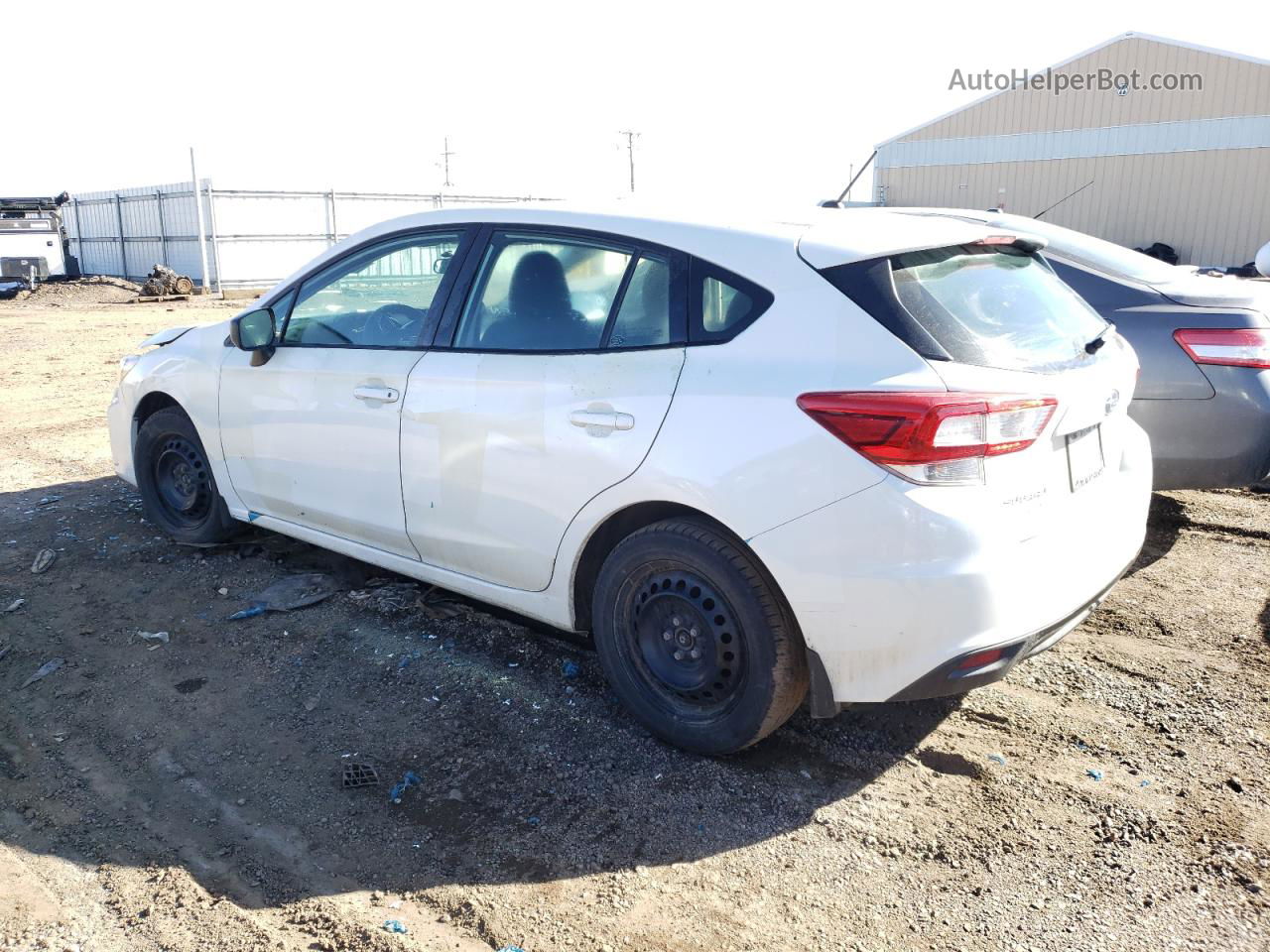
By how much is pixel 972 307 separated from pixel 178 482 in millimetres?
4256

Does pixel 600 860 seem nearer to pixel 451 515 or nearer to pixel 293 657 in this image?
pixel 451 515

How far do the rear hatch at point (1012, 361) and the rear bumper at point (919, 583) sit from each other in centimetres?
6

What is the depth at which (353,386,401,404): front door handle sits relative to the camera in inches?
160

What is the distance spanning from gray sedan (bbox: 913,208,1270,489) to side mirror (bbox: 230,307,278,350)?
145 inches

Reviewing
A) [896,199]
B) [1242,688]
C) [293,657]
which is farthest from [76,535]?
[896,199]

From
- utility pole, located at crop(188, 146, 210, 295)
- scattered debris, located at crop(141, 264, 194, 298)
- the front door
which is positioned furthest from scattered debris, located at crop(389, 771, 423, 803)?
utility pole, located at crop(188, 146, 210, 295)

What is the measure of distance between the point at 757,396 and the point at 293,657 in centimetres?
236

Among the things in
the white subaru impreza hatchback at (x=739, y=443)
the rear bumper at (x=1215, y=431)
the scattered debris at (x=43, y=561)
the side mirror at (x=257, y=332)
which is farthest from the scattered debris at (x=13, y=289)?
the rear bumper at (x=1215, y=431)

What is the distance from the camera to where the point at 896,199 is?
105 ft

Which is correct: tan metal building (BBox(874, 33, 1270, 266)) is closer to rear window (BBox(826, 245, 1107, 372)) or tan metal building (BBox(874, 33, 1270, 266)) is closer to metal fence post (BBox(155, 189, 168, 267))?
rear window (BBox(826, 245, 1107, 372))

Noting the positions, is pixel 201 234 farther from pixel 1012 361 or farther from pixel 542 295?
pixel 1012 361

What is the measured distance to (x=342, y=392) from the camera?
427cm

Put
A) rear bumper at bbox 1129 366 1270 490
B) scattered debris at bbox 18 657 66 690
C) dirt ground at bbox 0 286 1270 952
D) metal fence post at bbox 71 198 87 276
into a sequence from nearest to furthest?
dirt ground at bbox 0 286 1270 952
scattered debris at bbox 18 657 66 690
rear bumper at bbox 1129 366 1270 490
metal fence post at bbox 71 198 87 276

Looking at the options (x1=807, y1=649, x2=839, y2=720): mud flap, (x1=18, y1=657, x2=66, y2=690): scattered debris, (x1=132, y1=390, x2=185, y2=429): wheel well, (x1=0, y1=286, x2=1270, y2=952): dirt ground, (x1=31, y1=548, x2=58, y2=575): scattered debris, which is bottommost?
(x1=0, y1=286, x2=1270, y2=952): dirt ground
